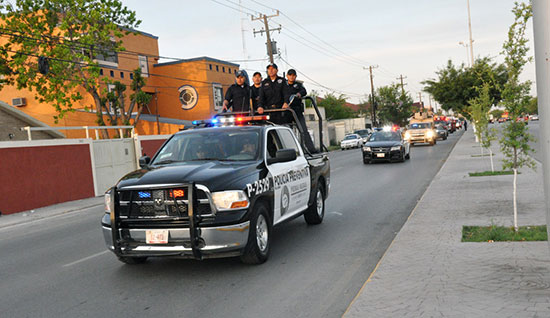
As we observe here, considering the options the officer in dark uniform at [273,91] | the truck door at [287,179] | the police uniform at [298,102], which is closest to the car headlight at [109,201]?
the truck door at [287,179]

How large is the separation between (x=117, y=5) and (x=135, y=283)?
27440 millimetres

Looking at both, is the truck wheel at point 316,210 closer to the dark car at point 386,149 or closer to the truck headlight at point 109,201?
the truck headlight at point 109,201

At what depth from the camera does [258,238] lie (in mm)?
6402

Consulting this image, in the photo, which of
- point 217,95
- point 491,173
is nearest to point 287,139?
point 491,173

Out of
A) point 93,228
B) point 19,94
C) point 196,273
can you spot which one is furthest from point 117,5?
point 196,273

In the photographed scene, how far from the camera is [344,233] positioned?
27.6 ft

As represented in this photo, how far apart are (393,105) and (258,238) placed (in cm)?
8734

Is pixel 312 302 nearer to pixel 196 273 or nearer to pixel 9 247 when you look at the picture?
pixel 196 273

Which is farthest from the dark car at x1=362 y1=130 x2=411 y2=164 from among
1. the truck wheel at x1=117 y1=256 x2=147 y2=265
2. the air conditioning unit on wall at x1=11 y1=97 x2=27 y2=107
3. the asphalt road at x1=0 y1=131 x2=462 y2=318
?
the air conditioning unit on wall at x1=11 y1=97 x2=27 y2=107

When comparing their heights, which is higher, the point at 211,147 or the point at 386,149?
the point at 211,147

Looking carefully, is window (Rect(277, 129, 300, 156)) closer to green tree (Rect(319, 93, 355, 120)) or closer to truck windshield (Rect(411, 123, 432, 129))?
truck windshield (Rect(411, 123, 432, 129))

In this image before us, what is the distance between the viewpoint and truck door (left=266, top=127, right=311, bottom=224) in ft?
23.2

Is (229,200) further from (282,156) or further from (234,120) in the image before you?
(234,120)

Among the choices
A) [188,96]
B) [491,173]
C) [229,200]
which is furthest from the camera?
[188,96]
